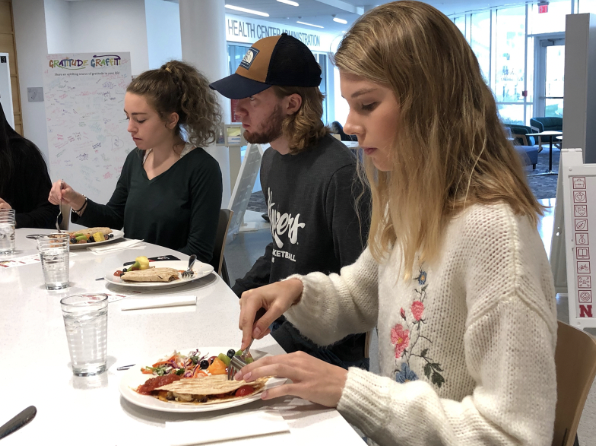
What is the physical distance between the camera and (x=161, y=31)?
966 cm

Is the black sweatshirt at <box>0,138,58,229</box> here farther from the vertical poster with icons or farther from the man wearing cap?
the vertical poster with icons

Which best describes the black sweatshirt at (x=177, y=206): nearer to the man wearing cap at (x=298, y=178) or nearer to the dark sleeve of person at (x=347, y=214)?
the man wearing cap at (x=298, y=178)

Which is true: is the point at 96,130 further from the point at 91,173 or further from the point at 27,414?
the point at 27,414

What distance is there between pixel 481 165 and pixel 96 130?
569cm

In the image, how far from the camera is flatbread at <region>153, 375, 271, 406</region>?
0.95 metres

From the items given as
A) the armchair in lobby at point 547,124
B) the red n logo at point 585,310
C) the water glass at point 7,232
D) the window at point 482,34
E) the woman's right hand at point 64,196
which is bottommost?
the red n logo at point 585,310

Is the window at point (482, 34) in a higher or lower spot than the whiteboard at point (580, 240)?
higher

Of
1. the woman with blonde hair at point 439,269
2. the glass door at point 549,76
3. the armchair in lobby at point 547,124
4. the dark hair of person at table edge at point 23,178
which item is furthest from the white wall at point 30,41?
the glass door at point 549,76

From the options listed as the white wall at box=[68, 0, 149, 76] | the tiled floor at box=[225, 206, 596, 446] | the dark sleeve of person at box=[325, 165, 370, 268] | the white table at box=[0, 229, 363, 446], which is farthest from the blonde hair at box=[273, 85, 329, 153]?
the white wall at box=[68, 0, 149, 76]

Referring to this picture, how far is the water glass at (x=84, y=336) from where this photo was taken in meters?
1.10

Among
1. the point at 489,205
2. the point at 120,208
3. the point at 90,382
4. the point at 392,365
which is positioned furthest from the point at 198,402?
the point at 120,208

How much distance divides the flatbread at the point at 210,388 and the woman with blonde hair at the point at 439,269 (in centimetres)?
6

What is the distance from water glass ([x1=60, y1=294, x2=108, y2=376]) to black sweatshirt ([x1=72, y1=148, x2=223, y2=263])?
137cm

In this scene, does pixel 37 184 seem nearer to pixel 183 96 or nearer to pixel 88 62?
pixel 183 96
